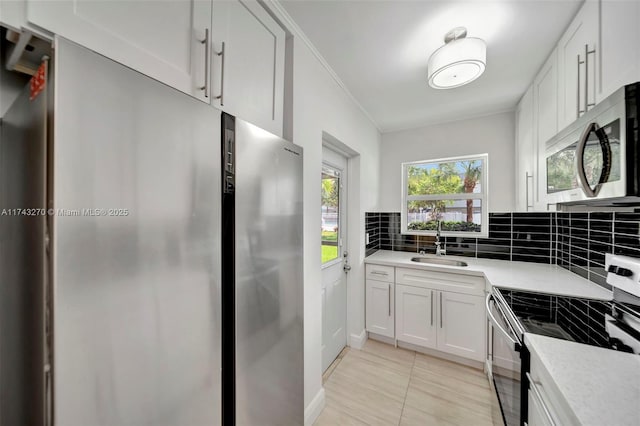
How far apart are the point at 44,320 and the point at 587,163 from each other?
176 centimetres

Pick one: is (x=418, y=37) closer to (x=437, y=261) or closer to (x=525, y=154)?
(x=525, y=154)

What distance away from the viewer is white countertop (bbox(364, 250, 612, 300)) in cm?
152

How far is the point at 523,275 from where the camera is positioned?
6.31 ft

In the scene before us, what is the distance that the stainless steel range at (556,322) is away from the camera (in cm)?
100

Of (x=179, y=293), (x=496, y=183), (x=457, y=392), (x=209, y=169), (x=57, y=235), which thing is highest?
(x=496, y=183)

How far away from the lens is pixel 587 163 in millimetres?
978

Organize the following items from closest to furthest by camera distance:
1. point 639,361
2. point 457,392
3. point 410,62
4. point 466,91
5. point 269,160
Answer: point 639,361 < point 269,160 < point 410,62 < point 457,392 < point 466,91

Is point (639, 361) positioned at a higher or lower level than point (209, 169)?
lower

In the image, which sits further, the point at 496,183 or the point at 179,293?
the point at 496,183

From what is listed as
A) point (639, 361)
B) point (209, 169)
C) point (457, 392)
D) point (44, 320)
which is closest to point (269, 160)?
point (209, 169)

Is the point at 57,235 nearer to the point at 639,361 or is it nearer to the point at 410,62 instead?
the point at 639,361

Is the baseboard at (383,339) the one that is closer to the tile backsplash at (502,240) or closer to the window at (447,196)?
the tile backsplash at (502,240)

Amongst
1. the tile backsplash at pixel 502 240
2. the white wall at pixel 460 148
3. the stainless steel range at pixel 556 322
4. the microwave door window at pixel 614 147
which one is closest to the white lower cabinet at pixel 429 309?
the tile backsplash at pixel 502 240

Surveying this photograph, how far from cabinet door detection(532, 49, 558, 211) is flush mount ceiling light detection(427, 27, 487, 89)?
0.55m
